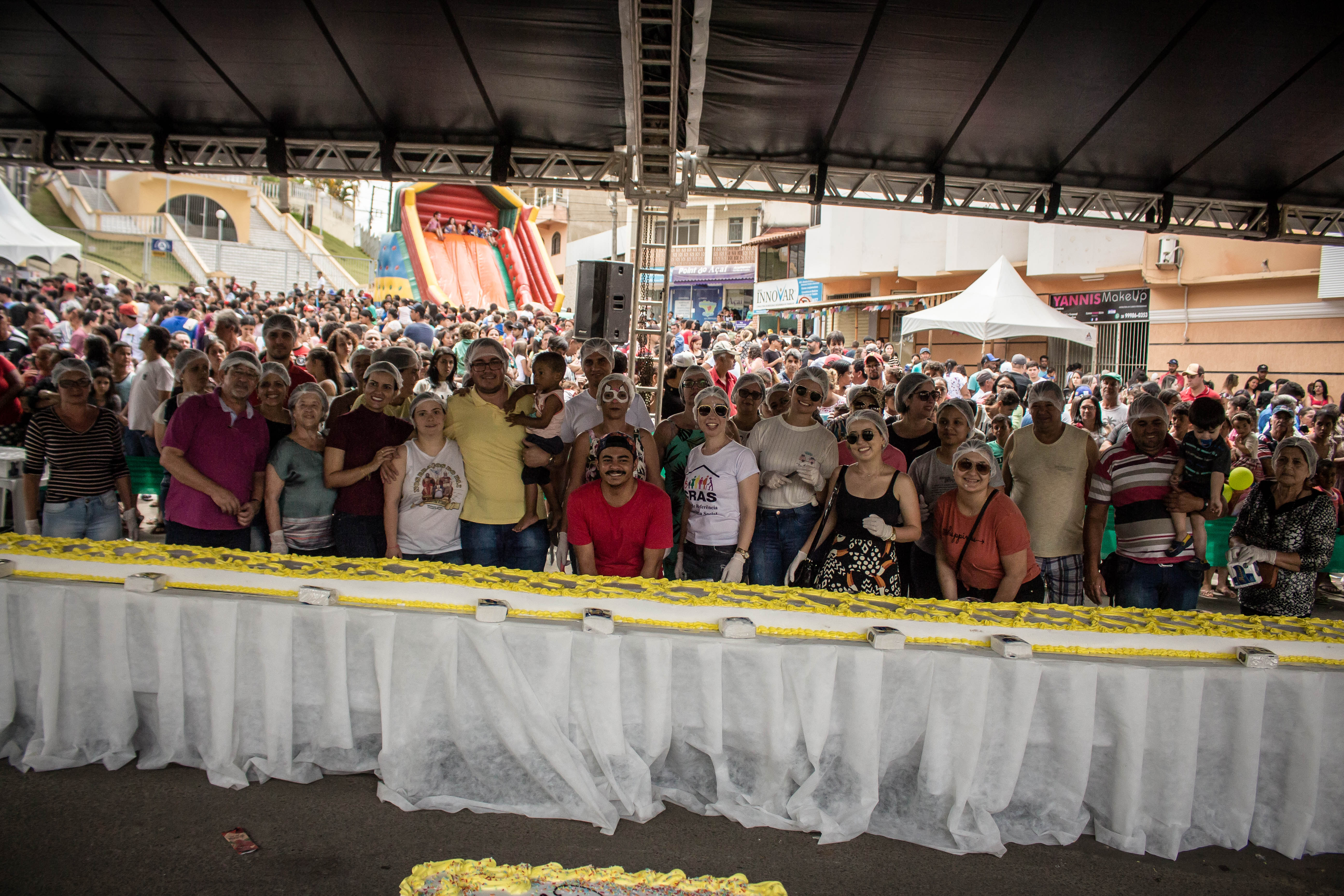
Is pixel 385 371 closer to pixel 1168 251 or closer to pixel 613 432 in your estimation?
pixel 613 432

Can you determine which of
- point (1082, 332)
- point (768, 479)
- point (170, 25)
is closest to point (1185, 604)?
point (768, 479)

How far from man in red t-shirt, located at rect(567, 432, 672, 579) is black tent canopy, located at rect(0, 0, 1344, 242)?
3.03 m

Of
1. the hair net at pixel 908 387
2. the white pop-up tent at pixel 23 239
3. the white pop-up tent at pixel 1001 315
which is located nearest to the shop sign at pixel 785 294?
the white pop-up tent at pixel 1001 315

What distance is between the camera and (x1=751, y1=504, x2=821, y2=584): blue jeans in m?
4.60

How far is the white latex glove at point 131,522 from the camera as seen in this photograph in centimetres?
559

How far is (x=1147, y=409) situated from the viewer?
442 cm

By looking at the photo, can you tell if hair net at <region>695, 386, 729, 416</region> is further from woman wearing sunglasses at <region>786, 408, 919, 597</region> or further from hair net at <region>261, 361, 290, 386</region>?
hair net at <region>261, 361, 290, 386</region>

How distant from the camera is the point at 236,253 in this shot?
1375 inches

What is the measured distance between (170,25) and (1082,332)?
47.3 feet

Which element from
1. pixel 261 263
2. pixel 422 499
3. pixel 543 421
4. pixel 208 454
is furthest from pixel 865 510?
pixel 261 263

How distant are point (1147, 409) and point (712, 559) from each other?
2.45m

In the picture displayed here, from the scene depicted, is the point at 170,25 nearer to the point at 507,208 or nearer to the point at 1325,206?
the point at 1325,206

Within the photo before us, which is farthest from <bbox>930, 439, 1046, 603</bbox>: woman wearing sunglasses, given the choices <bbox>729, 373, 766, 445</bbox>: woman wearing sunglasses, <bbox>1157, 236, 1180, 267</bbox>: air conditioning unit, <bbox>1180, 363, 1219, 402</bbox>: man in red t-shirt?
<bbox>1157, 236, 1180, 267</bbox>: air conditioning unit

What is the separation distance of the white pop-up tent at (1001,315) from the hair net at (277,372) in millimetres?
12542
